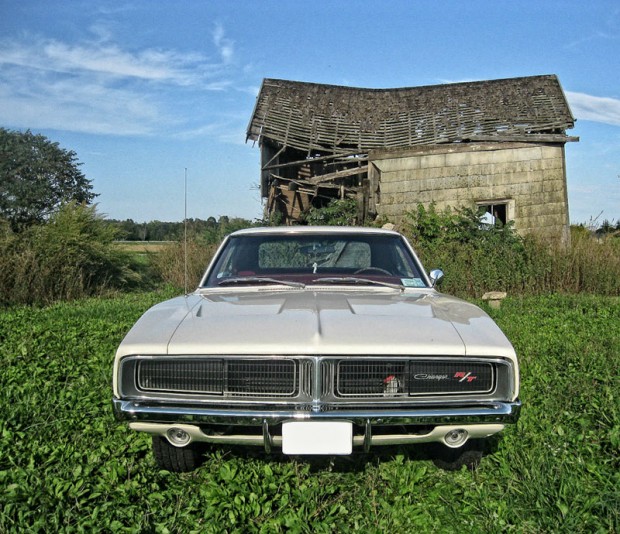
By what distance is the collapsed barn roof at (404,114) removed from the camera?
15.7 metres

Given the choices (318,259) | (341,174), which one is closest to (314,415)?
(318,259)

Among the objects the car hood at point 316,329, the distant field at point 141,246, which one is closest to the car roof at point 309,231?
the car hood at point 316,329

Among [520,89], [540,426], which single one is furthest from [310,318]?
[520,89]

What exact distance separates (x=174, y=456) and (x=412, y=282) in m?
1.92

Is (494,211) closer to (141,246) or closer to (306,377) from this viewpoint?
(141,246)

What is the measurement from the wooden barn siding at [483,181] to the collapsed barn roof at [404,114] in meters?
0.58

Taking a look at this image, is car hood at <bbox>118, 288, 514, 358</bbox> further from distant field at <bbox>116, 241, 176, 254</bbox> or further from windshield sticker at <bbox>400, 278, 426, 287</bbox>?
distant field at <bbox>116, 241, 176, 254</bbox>

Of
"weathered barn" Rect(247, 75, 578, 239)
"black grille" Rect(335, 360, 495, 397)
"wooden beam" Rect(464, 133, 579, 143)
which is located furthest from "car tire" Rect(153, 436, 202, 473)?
"wooden beam" Rect(464, 133, 579, 143)

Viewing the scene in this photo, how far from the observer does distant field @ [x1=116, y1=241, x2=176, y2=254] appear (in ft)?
47.8

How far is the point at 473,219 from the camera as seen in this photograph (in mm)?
12758

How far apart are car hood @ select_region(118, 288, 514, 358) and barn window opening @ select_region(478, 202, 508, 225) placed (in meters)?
10.0

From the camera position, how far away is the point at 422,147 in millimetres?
15039

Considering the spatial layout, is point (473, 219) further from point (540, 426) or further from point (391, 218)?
point (540, 426)

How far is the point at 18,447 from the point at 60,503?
3.07 feet
